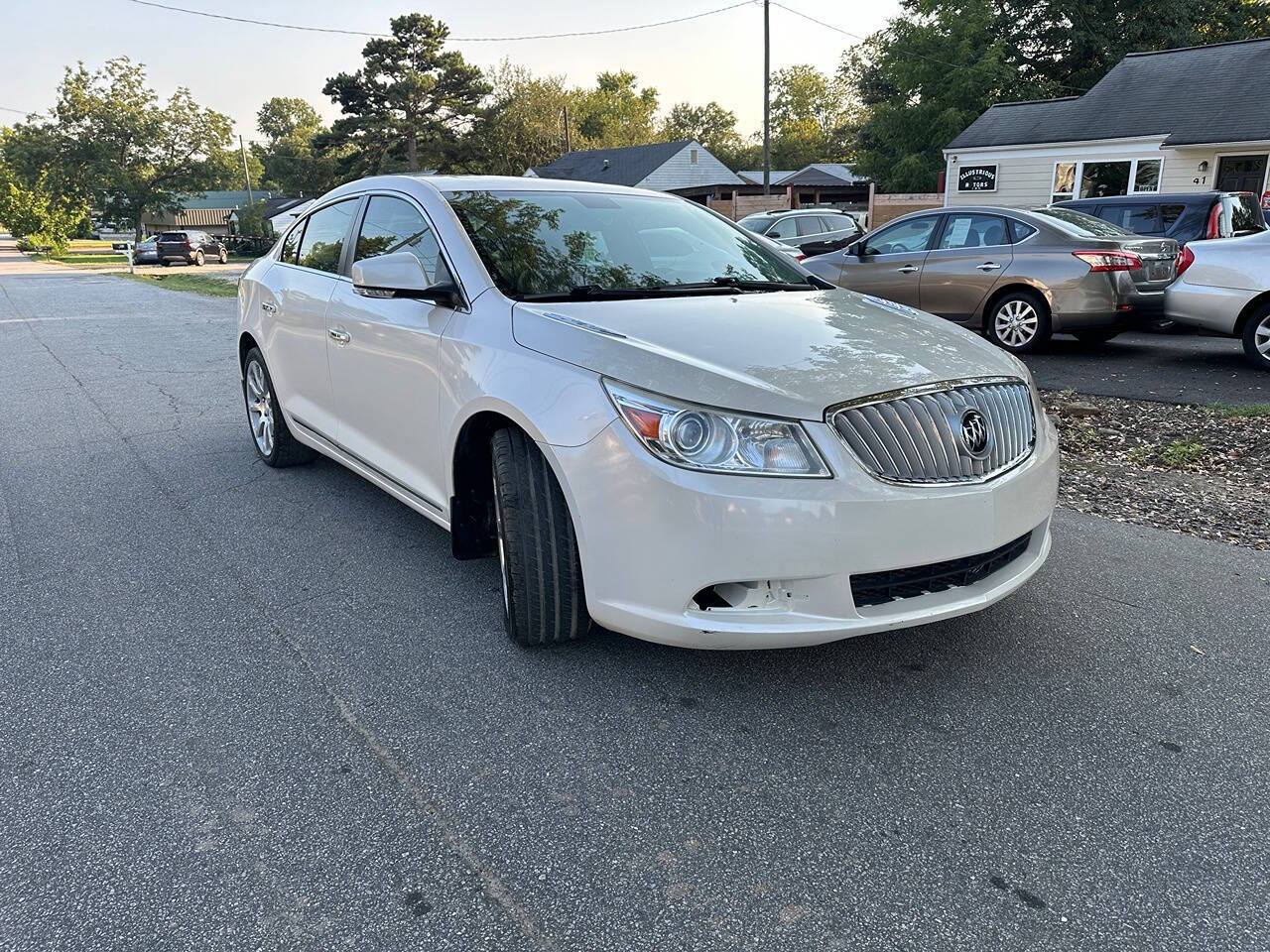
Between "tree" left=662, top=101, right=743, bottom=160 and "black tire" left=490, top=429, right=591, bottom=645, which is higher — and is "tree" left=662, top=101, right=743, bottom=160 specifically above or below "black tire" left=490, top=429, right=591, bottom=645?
above

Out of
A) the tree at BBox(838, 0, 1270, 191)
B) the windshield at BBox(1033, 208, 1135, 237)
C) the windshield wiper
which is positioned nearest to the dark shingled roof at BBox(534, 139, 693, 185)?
the tree at BBox(838, 0, 1270, 191)

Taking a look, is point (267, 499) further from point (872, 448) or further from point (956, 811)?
point (956, 811)

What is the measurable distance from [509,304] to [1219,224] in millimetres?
10759

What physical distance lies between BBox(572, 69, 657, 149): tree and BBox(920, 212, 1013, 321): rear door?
214ft

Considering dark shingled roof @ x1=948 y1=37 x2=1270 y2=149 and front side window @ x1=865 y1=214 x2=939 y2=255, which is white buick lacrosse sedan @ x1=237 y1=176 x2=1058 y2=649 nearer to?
front side window @ x1=865 y1=214 x2=939 y2=255

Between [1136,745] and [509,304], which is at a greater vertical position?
[509,304]

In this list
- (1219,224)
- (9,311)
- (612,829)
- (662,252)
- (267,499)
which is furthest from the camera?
(9,311)

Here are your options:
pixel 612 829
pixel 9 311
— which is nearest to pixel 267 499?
pixel 612 829

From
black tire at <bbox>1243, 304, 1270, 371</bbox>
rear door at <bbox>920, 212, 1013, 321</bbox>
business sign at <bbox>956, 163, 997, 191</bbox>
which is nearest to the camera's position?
black tire at <bbox>1243, 304, 1270, 371</bbox>

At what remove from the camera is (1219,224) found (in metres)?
10.7

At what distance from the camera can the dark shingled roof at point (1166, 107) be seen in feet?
72.9

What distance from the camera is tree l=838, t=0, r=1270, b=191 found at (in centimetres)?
3444

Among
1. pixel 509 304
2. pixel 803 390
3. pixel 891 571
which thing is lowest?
pixel 891 571

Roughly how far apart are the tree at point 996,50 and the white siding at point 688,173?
1368 cm
